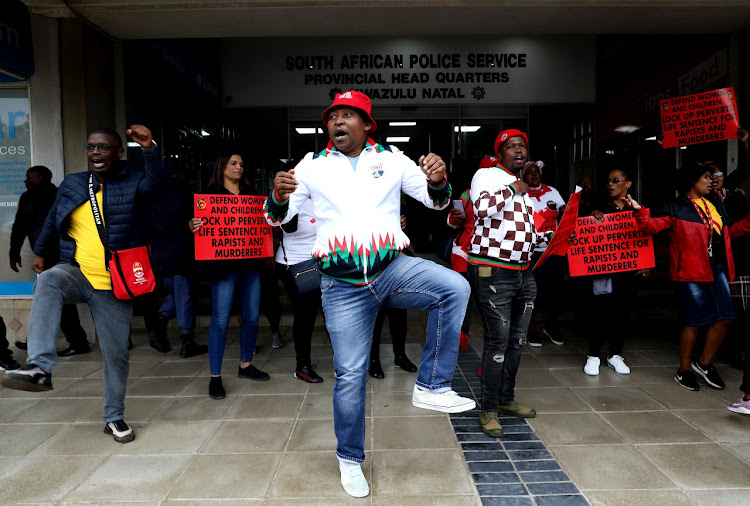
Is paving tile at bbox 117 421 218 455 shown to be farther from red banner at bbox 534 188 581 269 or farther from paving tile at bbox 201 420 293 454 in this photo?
red banner at bbox 534 188 581 269

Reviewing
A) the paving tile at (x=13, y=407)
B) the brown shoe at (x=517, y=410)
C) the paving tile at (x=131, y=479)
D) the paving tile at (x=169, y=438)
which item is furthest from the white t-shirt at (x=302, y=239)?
the paving tile at (x=13, y=407)

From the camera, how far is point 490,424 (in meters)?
3.77

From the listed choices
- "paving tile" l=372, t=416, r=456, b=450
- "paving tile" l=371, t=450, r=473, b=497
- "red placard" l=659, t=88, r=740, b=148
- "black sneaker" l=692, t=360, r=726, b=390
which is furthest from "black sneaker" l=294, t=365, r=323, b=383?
"red placard" l=659, t=88, r=740, b=148

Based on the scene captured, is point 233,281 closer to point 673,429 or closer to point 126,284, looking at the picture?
point 126,284

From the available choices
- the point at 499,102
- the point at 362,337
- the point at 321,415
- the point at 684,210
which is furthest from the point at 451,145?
the point at 362,337

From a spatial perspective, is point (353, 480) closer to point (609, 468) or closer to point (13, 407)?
point (609, 468)

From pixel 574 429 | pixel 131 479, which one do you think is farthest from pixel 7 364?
pixel 574 429

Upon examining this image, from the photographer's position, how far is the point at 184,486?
3086 mm

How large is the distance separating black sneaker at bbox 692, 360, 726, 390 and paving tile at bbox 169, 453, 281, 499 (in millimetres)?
3824

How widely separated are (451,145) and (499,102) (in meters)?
1.42

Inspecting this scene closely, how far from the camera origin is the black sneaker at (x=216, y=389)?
4.62 metres

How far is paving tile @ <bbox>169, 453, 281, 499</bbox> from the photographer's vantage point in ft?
9.84

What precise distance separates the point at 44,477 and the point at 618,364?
15.8ft

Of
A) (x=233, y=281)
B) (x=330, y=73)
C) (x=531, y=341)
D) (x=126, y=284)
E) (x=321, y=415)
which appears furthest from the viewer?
(x=330, y=73)
